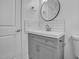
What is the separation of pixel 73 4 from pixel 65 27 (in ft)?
1.61

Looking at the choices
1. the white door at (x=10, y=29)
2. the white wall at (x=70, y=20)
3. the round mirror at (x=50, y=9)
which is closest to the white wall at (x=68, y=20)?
the white wall at (x=70, y=20)

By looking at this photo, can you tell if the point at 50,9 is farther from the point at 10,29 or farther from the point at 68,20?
the point at 10,29

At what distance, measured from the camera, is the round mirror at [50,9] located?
1.31 metres

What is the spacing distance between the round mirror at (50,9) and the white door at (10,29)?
0.68 m

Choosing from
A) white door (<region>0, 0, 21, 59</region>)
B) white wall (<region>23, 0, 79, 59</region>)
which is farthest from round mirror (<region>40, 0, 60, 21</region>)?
white door (<region>0, 0, 21, 59</region>)

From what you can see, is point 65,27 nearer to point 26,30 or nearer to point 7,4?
point 26,30

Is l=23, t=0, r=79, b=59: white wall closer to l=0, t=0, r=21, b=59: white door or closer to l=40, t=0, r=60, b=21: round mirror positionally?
l=40, t=0, r=60, b=21: round mirror

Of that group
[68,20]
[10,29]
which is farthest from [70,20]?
[10,29]

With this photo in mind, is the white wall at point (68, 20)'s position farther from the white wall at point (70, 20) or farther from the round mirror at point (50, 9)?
the round mirror at point (50, 9)

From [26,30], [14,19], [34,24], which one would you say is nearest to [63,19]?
[34,24]

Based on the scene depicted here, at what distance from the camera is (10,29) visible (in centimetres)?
120

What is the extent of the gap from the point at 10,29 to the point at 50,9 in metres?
1.11

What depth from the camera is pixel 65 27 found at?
3.90ft

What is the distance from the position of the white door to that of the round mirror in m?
0.68
